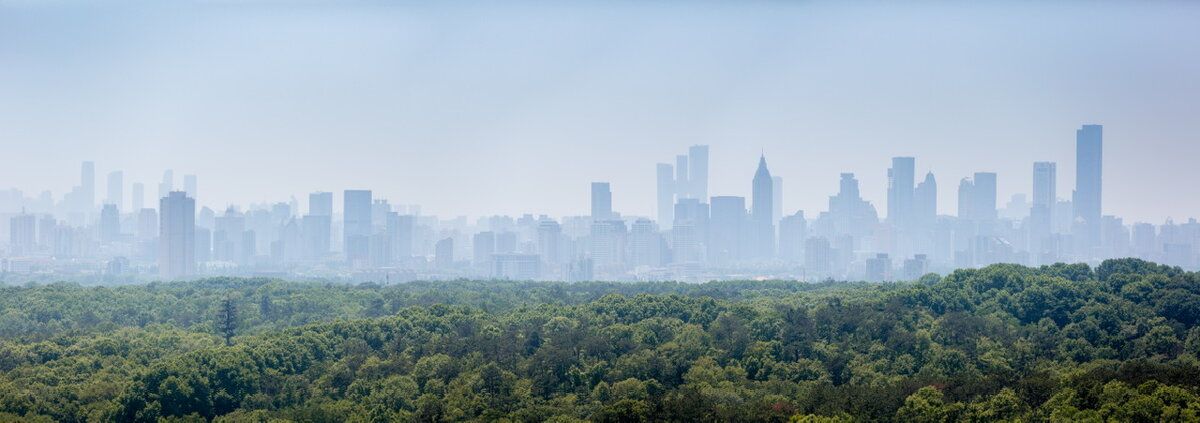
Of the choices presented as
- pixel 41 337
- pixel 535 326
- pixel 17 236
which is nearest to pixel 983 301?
pixel 535 326

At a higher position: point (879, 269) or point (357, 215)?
point (357, 215)

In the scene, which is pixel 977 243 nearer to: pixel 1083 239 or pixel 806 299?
pixel 1083 239

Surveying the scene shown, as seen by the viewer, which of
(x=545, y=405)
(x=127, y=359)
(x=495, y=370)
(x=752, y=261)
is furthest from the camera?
(x=752, y=261)

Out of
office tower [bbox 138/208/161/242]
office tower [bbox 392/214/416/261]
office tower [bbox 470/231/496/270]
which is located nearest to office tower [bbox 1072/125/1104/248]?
office tower [bbox 470/231/496/270]

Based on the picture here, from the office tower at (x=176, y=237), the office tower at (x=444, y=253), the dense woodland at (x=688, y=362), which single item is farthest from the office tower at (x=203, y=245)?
the dense woodland at (x=688, y=362)

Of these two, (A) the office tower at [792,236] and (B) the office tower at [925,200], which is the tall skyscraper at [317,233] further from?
(B) the office tower at [925,200]

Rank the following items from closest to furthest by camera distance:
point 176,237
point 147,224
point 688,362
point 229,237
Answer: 1. point 688,362
2. point 176,237
3. point 229,237
4. point 147,224

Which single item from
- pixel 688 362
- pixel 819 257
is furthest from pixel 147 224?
pixel 688 362

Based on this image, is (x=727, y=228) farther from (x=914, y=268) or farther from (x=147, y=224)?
(x=147, y=224)
